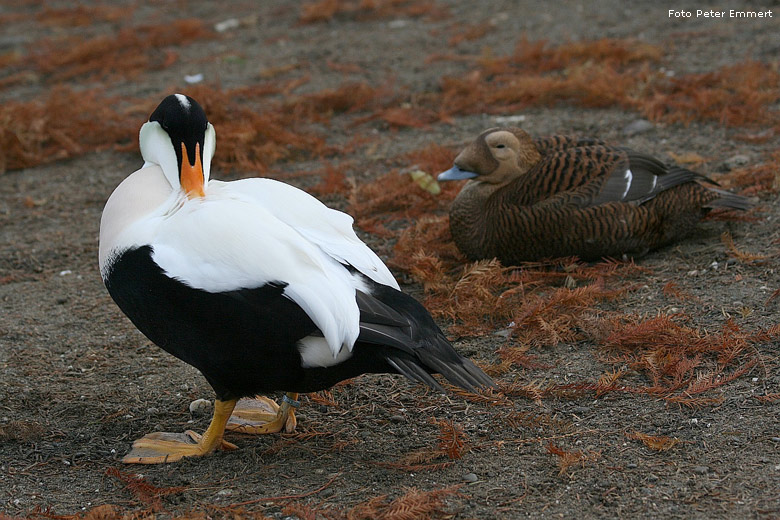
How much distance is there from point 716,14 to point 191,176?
230 inches

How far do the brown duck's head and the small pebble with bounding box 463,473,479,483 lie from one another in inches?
75.1

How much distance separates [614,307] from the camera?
382 cm

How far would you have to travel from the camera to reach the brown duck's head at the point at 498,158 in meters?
4.37

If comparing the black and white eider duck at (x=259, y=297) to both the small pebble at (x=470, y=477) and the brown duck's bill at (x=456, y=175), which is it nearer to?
the small pebble at (x=470, y=477)

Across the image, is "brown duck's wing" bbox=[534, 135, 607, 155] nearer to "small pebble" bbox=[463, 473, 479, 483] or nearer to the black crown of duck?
the black crown of duck

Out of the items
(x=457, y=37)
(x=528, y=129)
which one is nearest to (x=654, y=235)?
(x=528, y=129)

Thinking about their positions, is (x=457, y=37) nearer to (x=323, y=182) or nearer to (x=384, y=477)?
(x=323, y=182)

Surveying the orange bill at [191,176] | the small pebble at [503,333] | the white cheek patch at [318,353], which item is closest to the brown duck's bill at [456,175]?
the small pebble at [503,333]

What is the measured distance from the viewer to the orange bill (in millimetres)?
3070

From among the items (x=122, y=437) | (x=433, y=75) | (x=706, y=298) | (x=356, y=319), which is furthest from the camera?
(x=433, y=75)

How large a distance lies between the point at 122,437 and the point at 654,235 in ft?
8.26

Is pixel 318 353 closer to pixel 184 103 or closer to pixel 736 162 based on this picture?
pixel 184 103

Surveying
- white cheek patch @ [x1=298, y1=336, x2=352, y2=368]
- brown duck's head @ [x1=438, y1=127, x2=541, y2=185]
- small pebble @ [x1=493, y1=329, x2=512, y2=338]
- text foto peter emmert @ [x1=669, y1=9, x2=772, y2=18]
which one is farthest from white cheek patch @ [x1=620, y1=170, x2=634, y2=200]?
text foto peter emmert @ [x1=669, y1=9, x2=772, y2=18]

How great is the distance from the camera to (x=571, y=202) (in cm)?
419
